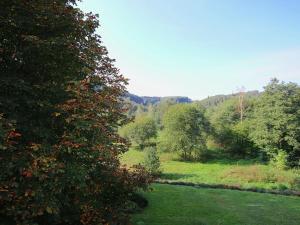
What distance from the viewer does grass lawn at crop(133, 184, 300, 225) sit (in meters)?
19.4

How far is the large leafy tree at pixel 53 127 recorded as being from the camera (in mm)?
8680

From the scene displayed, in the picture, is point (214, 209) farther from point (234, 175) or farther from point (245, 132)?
point (245, 132)

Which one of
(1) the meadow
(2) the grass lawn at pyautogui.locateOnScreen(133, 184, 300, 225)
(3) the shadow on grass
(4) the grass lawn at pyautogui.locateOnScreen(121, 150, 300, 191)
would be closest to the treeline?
(4) the grass lawn at pyautogui.locateOnScreen(121, 150, 300, 191)

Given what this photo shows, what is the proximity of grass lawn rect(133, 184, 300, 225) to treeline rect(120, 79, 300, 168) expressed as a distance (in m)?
29.0

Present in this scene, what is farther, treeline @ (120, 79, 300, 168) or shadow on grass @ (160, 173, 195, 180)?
treeline @ (120, 79, 300, 168)

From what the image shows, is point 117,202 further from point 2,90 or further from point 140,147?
point 140,147

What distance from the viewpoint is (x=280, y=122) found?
2274 inches

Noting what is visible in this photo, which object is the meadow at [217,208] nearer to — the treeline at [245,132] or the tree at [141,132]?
the treeline at [245,132]

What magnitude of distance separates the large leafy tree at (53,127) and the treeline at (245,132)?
48854 millimetres

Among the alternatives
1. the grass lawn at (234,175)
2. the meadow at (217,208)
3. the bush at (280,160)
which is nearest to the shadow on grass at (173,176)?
the grass lawn at (234,175)

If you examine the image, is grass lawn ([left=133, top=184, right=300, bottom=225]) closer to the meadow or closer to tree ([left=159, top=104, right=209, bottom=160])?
the meadow

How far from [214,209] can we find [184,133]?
44278 millimetres

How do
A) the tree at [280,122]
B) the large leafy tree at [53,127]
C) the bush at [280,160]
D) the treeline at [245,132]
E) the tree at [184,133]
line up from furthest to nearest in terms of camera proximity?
the tree at [184,133] → the treeline at [245,132] → the tree at [280,122] → the bush at [280,160] → the large leafy tree at [53,127]

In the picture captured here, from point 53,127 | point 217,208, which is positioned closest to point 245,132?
point 217,208
